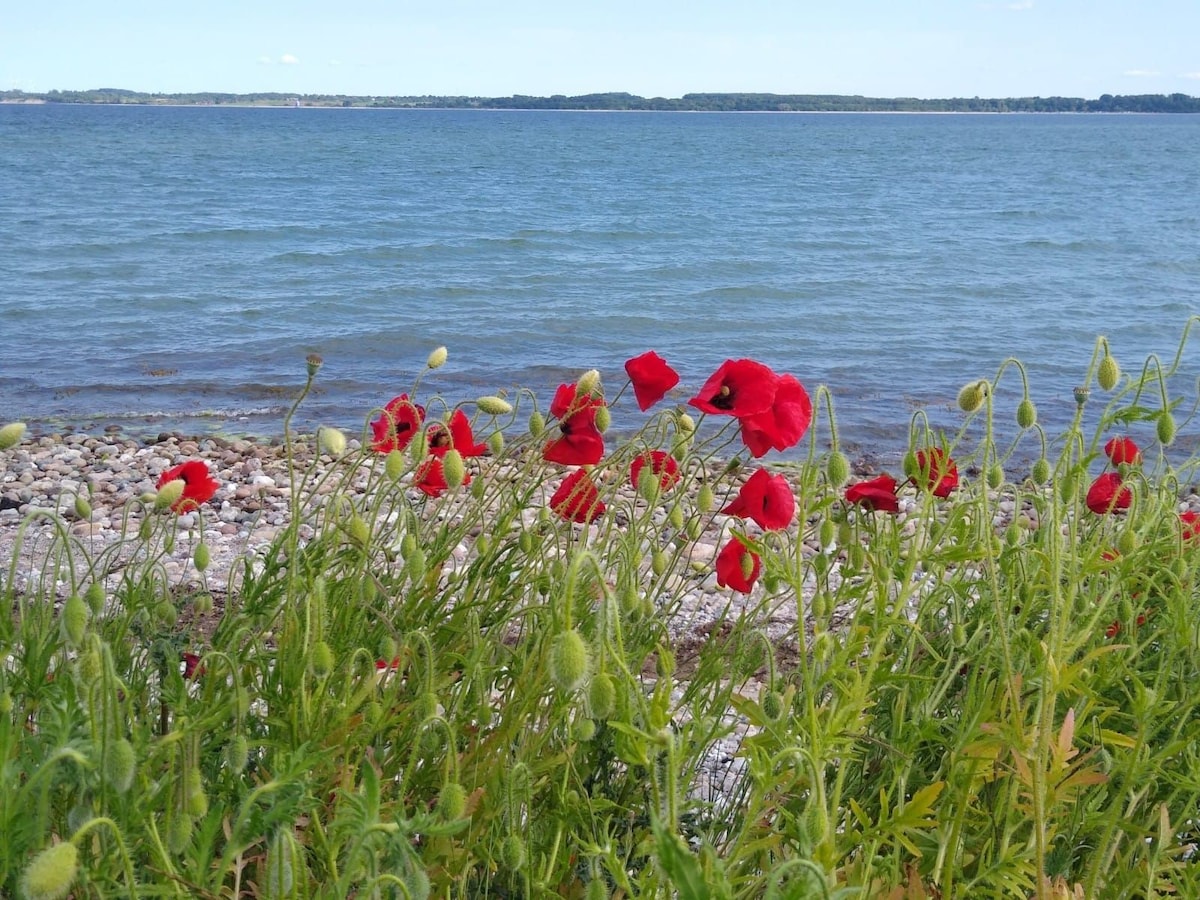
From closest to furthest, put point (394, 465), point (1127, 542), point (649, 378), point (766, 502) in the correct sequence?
point (394, 465) < point (1127, 542) < point (766, 502) < point (649, 378)

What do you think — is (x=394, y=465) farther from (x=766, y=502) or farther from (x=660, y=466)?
(x=766, y=502)

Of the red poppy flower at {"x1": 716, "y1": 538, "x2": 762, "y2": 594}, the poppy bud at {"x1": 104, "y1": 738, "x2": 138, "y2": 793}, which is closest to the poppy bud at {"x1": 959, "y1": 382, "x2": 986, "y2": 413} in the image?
the red poppy flower at {"x1": 716, "y1": 538, "x2": 762, "y2": 594}

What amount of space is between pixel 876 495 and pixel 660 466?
0.38m

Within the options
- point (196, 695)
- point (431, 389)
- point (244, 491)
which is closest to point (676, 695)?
point (196, 695)

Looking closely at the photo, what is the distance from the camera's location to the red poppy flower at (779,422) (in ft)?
7.01

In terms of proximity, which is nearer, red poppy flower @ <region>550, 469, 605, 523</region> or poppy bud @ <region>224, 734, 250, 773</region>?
poppy bud @ <region>224, 734, 250, 773</region>

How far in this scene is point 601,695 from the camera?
1296 millimetres

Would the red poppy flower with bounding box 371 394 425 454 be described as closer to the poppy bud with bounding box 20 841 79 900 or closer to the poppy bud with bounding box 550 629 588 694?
the poppy bud with bounding box 550 629 588 694

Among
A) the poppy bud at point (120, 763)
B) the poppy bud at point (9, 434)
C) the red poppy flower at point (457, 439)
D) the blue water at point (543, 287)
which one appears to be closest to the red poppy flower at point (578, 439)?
the red poppy flower at point (457, 439)

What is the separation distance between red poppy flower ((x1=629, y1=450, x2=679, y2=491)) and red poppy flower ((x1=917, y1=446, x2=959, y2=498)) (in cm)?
43

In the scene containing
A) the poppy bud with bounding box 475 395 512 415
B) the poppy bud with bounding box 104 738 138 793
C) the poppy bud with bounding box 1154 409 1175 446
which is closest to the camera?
the poppy bud with bounding box 104 738 138 793

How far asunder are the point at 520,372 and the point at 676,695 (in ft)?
23.4

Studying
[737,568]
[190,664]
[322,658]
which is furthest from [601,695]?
[190,664]

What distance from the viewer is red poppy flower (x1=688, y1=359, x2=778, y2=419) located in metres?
2.13
